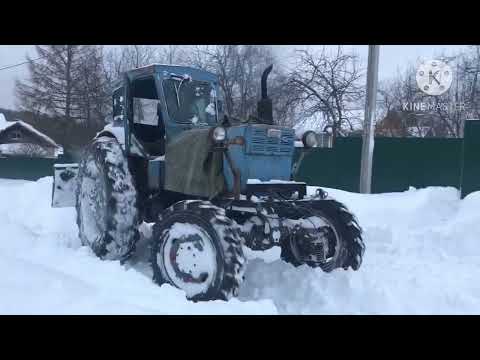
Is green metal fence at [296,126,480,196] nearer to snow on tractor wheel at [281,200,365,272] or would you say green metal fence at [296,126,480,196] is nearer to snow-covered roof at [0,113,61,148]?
snow on tractor wheel at [281,200,365,272]

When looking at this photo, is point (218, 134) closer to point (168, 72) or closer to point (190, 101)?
point (190, 101)

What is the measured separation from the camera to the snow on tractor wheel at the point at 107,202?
17.7 ft

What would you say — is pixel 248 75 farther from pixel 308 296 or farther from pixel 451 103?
pixel 308 296

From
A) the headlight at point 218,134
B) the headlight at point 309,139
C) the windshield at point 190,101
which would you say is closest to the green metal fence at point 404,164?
the headlight at point 309,139

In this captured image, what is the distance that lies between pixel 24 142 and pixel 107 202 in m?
34.9

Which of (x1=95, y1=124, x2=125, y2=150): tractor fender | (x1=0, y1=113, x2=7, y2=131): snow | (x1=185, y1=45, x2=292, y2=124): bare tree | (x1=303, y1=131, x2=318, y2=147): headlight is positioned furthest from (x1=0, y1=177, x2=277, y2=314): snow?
(x1=0, y1=113, x2=7, y2=131): snow

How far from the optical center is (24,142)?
36844 mm

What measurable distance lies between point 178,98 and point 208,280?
102 inches

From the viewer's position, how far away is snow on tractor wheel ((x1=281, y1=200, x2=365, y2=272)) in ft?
18.2

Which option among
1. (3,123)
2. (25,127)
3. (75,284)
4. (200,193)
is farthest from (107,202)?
(3,123)

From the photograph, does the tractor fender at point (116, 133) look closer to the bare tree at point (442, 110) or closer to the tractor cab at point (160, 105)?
the tractor cab at point (160, 105)

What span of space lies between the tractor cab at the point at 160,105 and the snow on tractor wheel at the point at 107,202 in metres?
0.52

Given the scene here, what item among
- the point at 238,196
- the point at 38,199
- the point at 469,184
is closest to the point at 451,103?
the point at 469,184

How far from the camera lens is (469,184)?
997 centimetres
